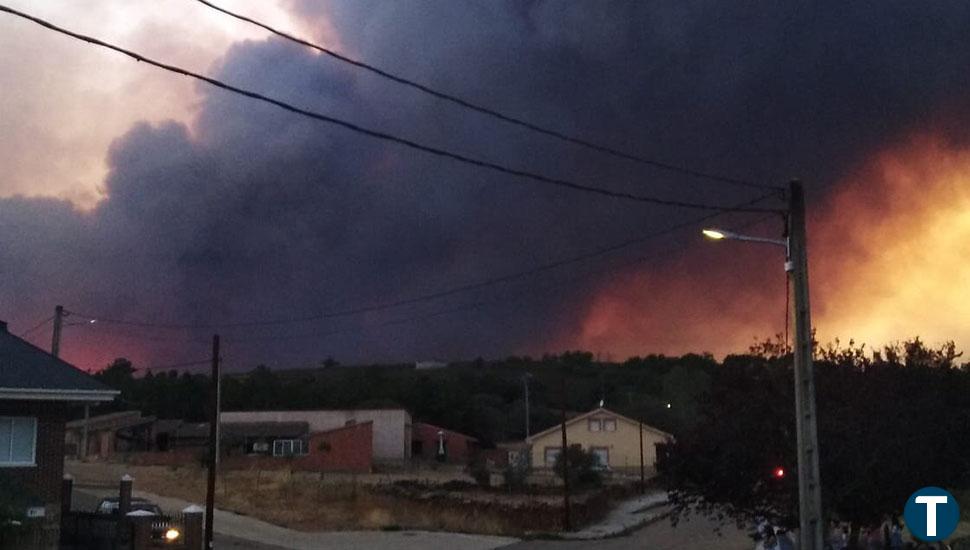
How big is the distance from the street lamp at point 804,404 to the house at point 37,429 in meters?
17.4

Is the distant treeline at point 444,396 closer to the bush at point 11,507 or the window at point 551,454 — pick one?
the window at point 551,454

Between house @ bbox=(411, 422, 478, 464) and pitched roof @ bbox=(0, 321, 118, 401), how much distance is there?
233ft

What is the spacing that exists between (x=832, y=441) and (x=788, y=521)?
2.46 m

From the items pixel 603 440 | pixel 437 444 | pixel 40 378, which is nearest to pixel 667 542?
pixel 40 378

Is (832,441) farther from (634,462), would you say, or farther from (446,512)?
(634,462)

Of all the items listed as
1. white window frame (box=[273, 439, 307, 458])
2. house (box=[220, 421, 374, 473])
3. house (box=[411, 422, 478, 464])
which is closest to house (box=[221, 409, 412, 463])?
house (box=[220, 421, 374, 473])

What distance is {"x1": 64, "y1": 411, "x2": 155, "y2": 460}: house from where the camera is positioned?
91.9m

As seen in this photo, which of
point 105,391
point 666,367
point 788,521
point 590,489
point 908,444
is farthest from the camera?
point 666,367

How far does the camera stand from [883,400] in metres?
24.7

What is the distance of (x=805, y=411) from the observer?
17703mm

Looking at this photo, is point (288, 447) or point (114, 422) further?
point (114, 422)

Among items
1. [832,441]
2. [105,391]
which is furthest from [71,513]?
[832,441]

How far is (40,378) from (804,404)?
62.7ft

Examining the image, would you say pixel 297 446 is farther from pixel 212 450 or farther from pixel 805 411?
pixel 805 411
